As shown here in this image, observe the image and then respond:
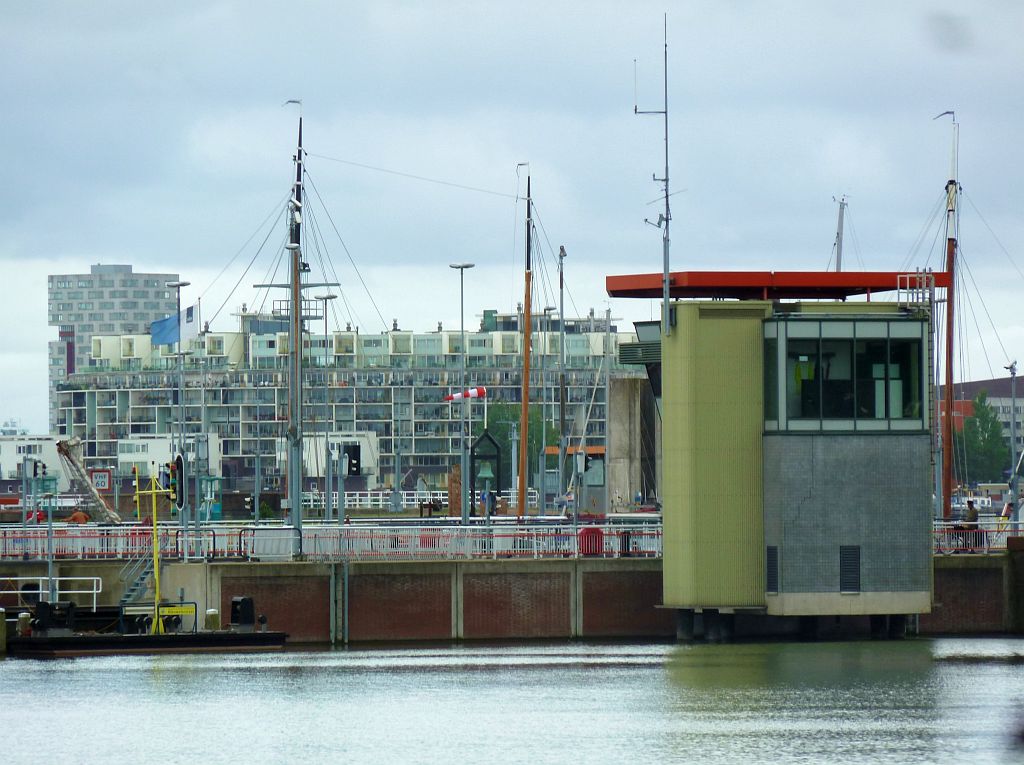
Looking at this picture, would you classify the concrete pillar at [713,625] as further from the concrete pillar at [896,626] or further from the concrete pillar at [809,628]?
the concrete pillar at [896,626]

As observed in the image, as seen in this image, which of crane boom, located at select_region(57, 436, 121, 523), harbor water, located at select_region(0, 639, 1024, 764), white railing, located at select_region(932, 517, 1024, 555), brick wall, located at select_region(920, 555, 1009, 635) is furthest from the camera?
crane boom, located at select_region(57, 436, 121, 523)

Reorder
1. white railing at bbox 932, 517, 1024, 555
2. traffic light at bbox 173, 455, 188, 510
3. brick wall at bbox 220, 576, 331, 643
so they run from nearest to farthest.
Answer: traffic light at bbox 173, 455, 188, 510, brick wall at bbox 220, 576, 331, 643, white railing at bbox 932, 517, 1024, 555

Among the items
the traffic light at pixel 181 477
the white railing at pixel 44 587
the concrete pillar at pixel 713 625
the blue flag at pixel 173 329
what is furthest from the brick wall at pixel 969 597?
the blue flag at pixel 173 329

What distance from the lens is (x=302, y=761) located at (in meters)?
42.4

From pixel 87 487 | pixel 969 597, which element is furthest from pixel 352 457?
pixel 969 597

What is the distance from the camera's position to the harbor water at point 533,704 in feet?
142

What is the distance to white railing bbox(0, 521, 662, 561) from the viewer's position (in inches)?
2584

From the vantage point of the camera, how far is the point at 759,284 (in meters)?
65.1

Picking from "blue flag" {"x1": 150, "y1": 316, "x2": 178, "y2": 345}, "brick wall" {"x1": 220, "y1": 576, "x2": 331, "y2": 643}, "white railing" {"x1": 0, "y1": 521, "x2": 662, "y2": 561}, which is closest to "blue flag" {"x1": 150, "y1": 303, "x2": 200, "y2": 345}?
"blue flag" {"x1": 150, "y1": 316, "x2": 178, "y2": 345}

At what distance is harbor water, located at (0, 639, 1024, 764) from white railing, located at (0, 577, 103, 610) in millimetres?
4124

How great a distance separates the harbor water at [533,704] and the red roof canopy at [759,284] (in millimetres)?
11167

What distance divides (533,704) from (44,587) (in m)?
21.7

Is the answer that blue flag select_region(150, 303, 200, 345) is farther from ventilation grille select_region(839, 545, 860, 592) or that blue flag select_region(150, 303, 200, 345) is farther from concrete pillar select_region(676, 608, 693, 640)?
ventilation grille select_region(839, 545, 860, 592)

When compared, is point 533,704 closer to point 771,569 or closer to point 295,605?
point 771,569
